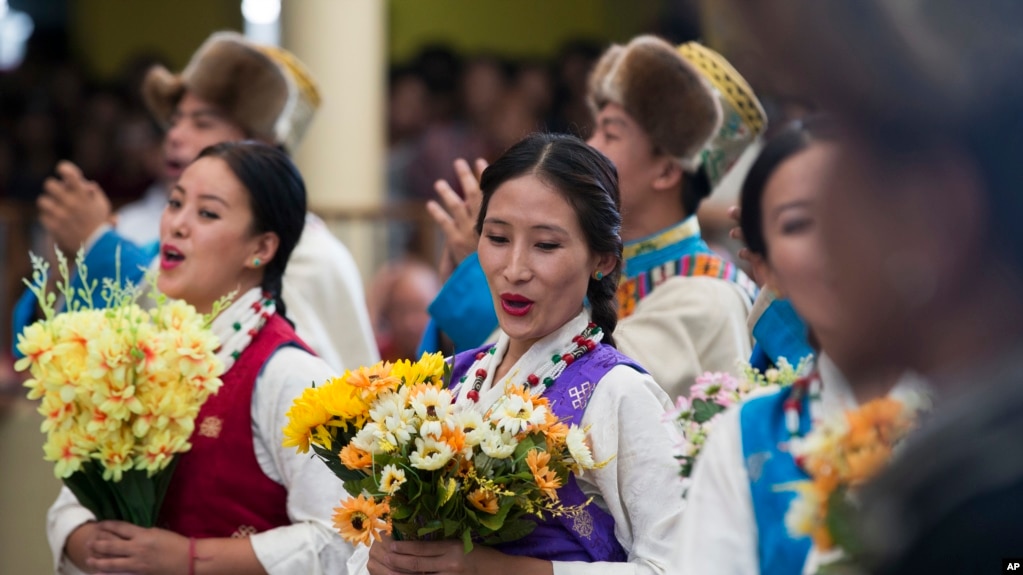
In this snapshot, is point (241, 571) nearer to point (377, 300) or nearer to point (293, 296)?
point (293, 296)

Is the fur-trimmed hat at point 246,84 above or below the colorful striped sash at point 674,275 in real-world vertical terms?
above

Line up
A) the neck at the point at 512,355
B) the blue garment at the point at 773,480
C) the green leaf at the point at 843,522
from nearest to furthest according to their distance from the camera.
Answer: the green leaf at the point at 843,522
the blue garment at the point at 773,480
the neck at the point at 512,355

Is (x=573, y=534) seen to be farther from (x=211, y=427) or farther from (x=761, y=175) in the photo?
(x=211, y=427)

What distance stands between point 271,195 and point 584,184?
100 cm

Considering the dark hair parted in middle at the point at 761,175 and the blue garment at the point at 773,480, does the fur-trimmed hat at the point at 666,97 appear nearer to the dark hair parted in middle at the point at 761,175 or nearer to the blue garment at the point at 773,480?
the dark hair parted in middle at the point at 761,175

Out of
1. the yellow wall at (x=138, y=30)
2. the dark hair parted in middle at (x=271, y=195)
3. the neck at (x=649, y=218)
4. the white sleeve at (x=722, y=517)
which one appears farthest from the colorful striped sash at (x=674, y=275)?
the yellow wall at (x=138, y=30)

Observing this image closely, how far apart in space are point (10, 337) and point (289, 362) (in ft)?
13.4

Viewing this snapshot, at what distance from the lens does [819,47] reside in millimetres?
1168

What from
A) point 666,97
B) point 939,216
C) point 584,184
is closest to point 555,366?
point 584,184

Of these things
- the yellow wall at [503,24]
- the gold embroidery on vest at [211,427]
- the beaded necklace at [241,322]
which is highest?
the yellow wall at [503,24]

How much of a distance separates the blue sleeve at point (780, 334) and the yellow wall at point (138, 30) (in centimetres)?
908

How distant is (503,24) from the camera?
11.4 m

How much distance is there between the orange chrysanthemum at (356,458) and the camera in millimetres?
2387

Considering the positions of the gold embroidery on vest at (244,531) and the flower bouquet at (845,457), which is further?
the gold embroidery on vest at (244,531)
